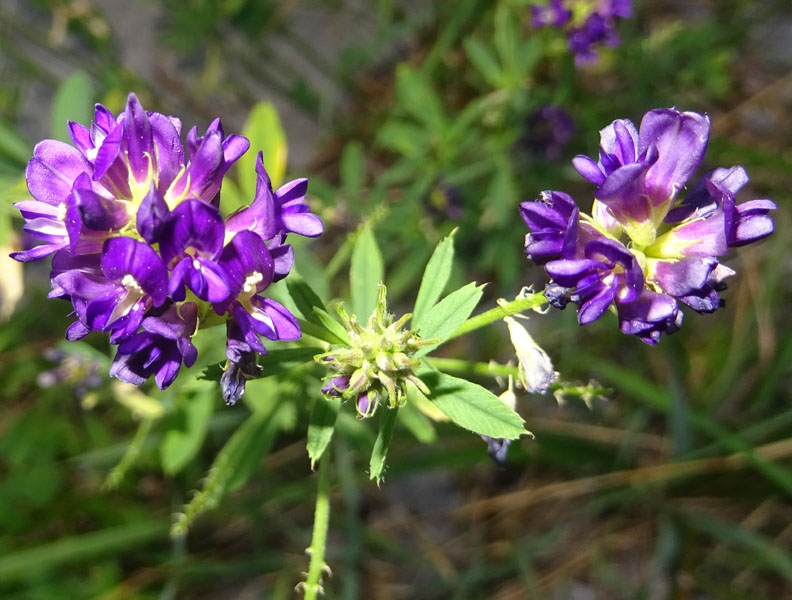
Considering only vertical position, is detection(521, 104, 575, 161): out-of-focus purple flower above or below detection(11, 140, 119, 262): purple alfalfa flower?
below

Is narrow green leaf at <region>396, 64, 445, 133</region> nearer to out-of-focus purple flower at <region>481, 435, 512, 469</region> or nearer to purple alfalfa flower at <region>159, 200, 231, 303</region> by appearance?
out-of-focus purple flower at <region>481, 435, 512, 469</region>

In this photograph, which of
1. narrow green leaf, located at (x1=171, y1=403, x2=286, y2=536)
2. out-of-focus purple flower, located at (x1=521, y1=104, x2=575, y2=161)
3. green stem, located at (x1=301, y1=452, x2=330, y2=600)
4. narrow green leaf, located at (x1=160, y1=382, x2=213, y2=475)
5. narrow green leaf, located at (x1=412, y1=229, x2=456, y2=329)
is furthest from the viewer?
out-of-focus purple flower, located at (x1=521, y1=104, x2=575, y2=161)

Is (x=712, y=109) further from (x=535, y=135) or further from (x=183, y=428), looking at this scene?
(x=183, y=428)

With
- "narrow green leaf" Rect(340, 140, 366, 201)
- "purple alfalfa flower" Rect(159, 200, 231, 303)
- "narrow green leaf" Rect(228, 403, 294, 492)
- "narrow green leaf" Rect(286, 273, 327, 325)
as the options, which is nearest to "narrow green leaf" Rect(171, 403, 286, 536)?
"narrow green leaf" Rect(228, 403, 294, 492)

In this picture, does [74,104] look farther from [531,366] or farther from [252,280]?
[531,366]

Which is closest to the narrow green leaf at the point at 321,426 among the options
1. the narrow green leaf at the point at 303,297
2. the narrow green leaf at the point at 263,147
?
the narrow green leaf at the point at 303,297

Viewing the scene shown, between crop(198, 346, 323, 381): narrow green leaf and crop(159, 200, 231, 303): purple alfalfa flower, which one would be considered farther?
crop(198, 346, 323, 381): narrow green leaf
